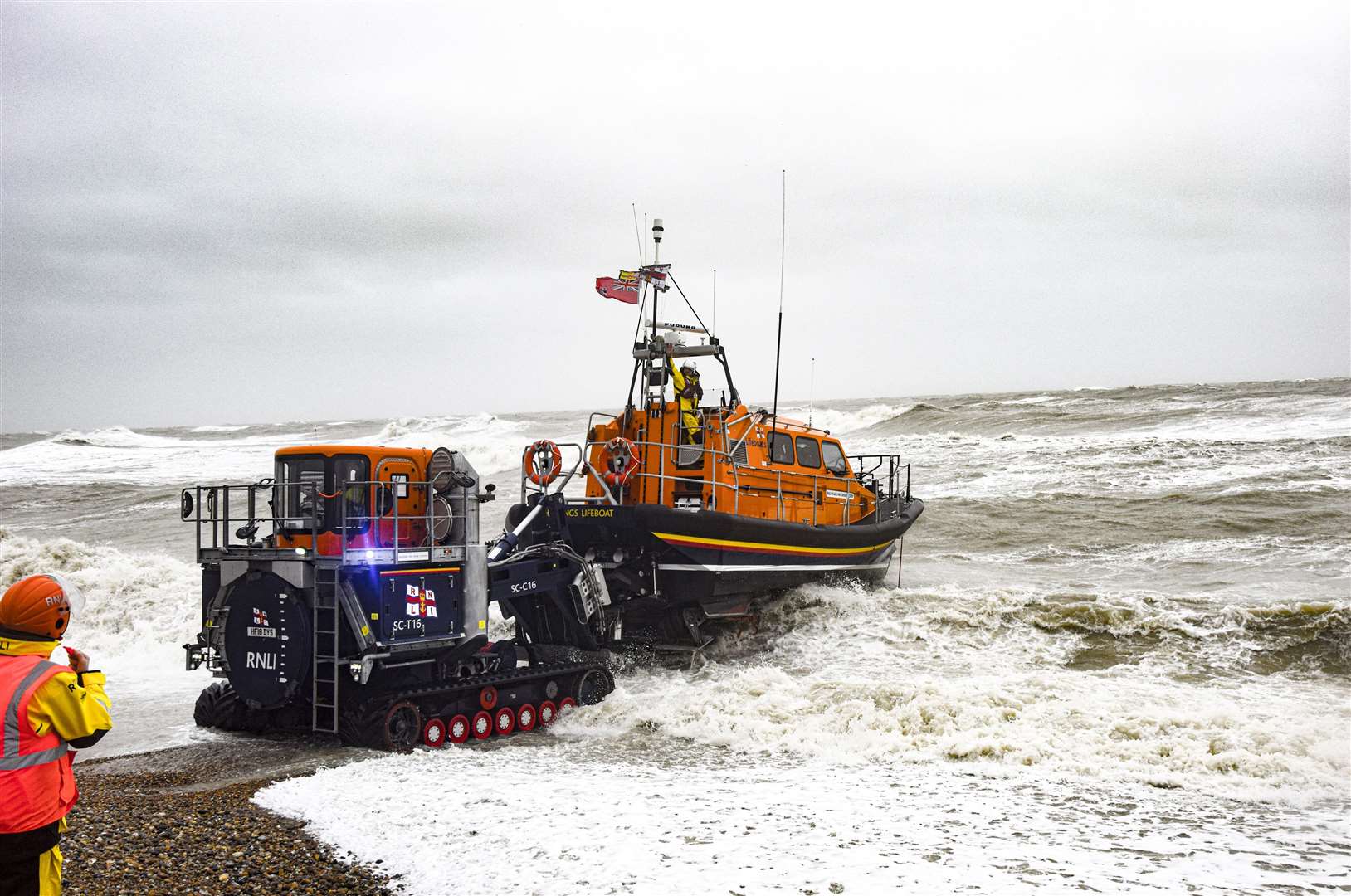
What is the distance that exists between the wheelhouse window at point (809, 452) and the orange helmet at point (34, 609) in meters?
10.1

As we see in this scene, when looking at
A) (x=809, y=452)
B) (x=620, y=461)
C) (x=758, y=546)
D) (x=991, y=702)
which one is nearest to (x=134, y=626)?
(x=620, y=461)

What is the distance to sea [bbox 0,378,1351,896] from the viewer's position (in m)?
4.89

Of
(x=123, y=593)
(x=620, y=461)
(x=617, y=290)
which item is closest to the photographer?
(x=620, y=461)

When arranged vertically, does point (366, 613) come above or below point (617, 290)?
below

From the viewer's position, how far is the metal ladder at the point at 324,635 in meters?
7.54

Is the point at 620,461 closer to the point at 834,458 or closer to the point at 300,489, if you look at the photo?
the point at 834,458

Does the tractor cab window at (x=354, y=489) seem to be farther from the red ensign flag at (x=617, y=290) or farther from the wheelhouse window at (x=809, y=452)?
the wheelhouse window at (x=809, y=452)

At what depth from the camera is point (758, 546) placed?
1107cm

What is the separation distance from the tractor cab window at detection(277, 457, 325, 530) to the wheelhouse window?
20.9 ft

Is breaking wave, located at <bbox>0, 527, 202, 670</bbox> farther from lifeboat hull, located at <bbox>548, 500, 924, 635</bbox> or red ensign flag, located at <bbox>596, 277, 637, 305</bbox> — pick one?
red ensign flag, located at <bbox>596, 277, 637, 305</bbox>

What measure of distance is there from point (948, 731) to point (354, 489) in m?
5.16

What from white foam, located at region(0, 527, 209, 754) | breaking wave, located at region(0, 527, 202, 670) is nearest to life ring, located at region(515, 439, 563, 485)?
white foam, located at region(0, 527, 209, 754)

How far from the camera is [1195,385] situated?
139 ft

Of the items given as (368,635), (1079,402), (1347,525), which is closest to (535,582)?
(368,635)
